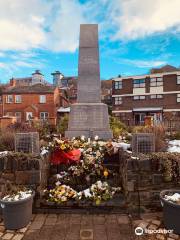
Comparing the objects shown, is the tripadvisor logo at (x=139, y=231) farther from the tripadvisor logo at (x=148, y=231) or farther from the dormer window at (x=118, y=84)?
the dormer window at (x=118, y=84)

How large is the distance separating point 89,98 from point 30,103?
25.9 meters

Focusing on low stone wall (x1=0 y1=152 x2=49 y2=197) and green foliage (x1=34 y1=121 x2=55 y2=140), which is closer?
low stone wall (x1=0 y1=152 x2=49 y2=197)

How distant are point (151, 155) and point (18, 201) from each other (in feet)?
9.03

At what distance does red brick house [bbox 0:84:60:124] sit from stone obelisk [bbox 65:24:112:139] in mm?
23973

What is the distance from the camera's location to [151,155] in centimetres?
447

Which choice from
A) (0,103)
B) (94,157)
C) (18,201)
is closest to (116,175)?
(94,157)

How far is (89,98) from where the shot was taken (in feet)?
28.1

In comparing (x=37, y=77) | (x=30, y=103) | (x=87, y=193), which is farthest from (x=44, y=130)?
(x=37, y=77)

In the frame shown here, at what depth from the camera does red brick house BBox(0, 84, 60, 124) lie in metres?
32.3

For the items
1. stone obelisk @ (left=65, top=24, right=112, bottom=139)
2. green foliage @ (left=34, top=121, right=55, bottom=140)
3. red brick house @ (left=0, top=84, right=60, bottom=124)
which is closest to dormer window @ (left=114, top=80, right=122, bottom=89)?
red brick house @ (left=0, top=84, right=60, bottom=124)

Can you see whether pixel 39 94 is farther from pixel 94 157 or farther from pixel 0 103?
pixel 94 157

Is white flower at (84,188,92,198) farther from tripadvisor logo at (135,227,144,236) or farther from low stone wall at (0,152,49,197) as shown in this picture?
tripadvisor logo at (135,227,144,236)

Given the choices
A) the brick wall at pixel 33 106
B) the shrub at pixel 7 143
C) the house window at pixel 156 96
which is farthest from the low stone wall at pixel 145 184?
the brick wall at pixel 33 106

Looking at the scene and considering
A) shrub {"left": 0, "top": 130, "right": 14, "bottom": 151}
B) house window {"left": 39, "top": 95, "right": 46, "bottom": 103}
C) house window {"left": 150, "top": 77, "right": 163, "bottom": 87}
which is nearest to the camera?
shrub {"left": 0, "top": 130, "right": 14, "bottom": 151}
